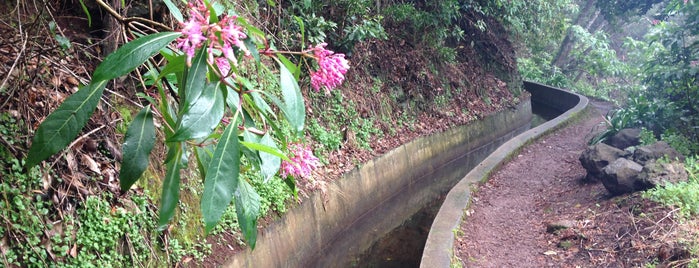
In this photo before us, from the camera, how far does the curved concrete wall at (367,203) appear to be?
5520 mm

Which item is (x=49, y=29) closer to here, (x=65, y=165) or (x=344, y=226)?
(x=65, y=165)

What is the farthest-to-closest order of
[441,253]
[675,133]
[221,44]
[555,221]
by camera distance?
[675,133] → [555,221] → [441,253] → [221,44]

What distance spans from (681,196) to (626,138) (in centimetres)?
397

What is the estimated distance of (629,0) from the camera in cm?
1800

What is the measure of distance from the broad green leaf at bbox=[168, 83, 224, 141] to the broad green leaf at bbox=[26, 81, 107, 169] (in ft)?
1.34

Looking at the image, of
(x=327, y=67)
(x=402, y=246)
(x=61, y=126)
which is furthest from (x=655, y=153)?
(x=61, y=126)

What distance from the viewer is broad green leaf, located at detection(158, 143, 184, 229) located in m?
1.74

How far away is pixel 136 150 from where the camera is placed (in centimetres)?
181

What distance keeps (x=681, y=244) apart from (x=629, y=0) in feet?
52.4

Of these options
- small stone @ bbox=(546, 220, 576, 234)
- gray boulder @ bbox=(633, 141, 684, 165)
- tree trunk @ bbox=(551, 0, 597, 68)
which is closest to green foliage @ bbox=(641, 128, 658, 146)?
gray boulder @ bbox=(633, 141, 684, 165)

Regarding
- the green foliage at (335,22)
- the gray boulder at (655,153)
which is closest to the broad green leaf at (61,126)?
the green foliage at (335,22)

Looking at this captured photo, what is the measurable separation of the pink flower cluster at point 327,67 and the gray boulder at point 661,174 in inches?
203

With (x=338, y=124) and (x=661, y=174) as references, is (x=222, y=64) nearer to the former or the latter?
(x=661, y=174)

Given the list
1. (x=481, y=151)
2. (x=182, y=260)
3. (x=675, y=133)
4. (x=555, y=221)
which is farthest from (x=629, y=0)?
(x=182, y=260)
